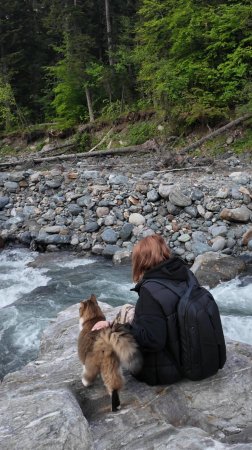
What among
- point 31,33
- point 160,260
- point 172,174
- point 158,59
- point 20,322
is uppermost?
point 31,33

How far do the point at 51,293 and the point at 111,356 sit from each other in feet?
17.7

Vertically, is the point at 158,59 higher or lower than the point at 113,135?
higher

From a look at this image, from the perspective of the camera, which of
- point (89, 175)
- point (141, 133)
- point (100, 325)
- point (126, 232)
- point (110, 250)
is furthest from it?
point (141, 133)

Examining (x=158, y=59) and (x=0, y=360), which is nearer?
(x=0, y=360)

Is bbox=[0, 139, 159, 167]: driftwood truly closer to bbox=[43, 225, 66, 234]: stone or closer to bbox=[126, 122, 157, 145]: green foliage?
bbox=[126, 122, 157, 145]: green foliage

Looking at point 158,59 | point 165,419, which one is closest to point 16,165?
point 158,59

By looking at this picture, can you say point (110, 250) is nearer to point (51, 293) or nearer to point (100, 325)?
point (51, 293)

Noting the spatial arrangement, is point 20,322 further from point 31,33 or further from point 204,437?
point 31,33

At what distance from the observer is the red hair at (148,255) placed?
294 centimetres

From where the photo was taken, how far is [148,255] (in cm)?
295

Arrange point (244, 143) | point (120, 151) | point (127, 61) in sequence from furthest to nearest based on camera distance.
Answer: point (127, 61), point (120, 151), point (244, 143)

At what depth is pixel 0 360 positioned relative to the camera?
5770mm

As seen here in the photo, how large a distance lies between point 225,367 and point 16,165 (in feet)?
52.7

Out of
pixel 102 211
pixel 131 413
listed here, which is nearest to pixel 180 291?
pixel 131 413
